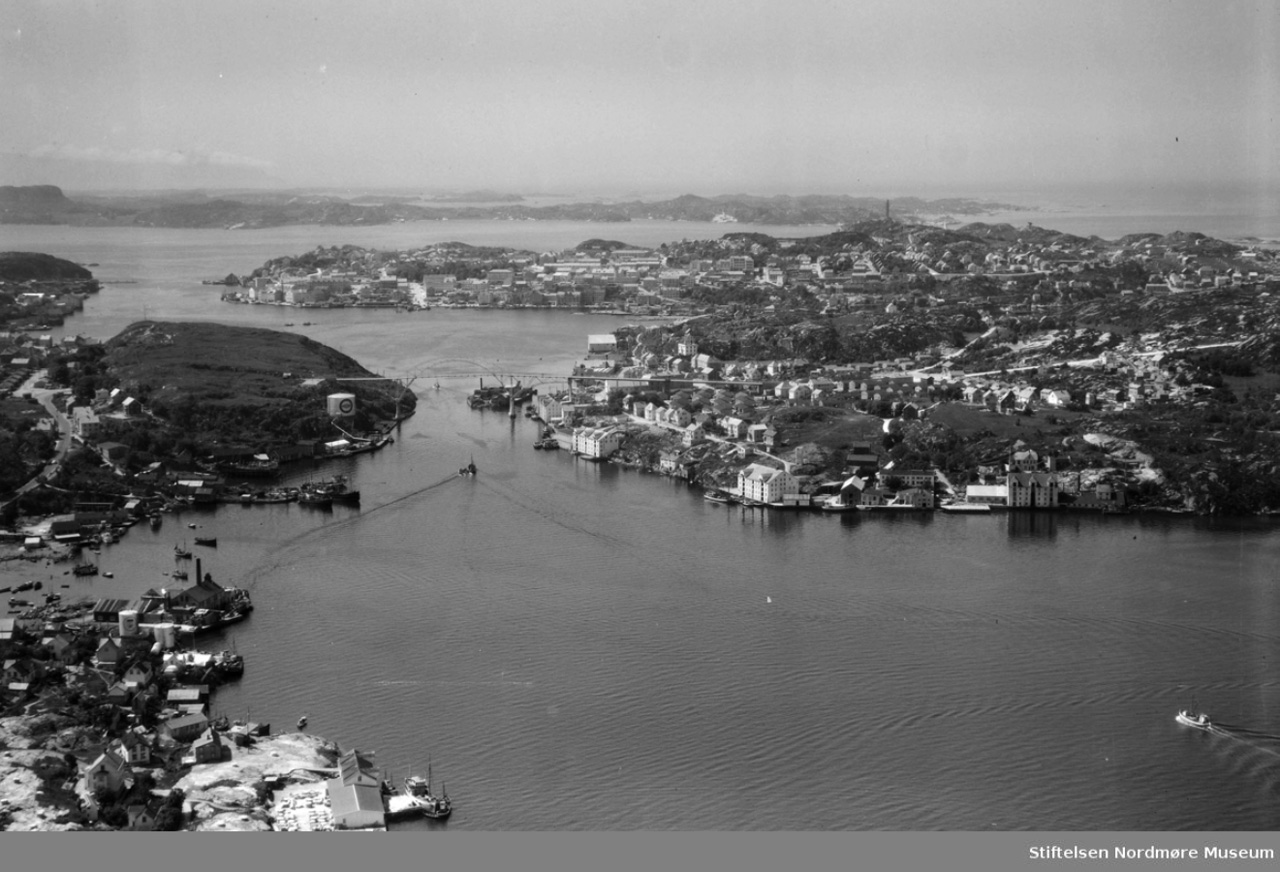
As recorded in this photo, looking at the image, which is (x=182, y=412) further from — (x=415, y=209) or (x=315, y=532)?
(x=415, y=209)

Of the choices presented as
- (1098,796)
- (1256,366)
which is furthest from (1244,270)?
(1098,796)

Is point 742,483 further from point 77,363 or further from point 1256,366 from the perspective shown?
point 77,363

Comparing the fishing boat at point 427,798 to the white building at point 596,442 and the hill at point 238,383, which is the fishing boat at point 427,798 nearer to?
the white building at point 596,442

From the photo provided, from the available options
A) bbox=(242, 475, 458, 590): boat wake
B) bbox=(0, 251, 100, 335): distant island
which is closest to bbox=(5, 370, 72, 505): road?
bbox=(242, 475, 458, 590): boat wake

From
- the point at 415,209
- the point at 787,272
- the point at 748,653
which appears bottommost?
the point at 748,653

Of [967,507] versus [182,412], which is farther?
[182,412]

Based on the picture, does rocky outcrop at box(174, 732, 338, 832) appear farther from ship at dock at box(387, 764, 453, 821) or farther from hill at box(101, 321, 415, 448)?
hill at box(101, 321, 415, 448)

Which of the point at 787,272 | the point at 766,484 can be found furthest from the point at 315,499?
the point at 787,272

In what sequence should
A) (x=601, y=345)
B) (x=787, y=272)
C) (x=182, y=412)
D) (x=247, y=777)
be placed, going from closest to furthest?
(x=247, y=777)
(x=182, y=412)
(x=601, y=345)
(x=787, y=272)
